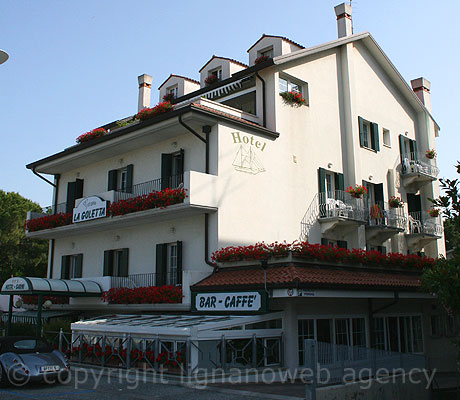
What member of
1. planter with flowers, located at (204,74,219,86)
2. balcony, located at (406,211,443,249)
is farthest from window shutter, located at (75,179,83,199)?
balcony, located at (406,211,443,249)

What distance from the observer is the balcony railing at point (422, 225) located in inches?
1040

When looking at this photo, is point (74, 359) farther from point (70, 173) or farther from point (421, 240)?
point (421, 240)

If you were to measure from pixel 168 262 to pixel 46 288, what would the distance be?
15.6 ft

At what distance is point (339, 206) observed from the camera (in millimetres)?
22234

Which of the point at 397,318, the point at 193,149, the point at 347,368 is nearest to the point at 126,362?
the point at 347,368

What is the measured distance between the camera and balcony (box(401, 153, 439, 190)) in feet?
89.0

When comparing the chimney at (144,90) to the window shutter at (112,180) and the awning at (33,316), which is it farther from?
the awning at (33,316)

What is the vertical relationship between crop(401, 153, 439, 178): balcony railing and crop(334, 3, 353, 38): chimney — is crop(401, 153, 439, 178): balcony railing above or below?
below

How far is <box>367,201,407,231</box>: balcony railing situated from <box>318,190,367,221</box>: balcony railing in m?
0.66

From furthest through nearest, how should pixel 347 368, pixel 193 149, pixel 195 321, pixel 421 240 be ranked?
pixel 421 240, pixel 193 149, pixel 195 321, pixel 347 368

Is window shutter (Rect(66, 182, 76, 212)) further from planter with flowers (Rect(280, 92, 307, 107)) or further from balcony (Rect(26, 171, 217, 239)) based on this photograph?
planter with flowers (Rect(280, 92, 307, 107))

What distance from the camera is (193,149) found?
64.5 ft

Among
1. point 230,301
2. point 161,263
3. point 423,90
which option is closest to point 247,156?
point 161,263

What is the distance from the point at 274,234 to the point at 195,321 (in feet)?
19.8
